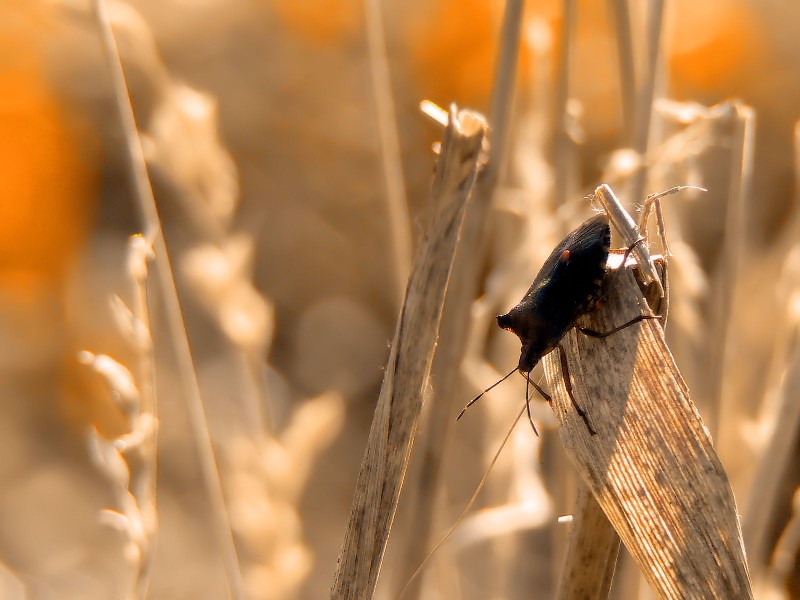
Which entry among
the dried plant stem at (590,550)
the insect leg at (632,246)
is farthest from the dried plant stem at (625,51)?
the dried plant stem at (590,550)

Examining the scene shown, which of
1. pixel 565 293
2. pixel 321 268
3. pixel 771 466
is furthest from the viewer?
pixel 321 268

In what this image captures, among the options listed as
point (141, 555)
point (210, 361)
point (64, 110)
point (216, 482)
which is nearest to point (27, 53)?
point (64, 110)

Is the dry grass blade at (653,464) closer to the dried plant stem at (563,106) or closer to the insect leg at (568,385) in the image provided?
the insect leg at (568,385)

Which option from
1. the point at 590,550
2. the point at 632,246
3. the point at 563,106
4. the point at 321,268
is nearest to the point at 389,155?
the point at 563,106

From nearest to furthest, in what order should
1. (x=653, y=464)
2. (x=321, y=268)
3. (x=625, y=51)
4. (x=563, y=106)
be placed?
(x=653, y=464), (x=625, y=51), (x=563, y=106), (x=321, y=268)

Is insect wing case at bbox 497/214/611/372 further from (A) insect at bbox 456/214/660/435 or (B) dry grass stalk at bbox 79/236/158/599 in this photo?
(B) dry grass stalk at bbox 79/236/158/599

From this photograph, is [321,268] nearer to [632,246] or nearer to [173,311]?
[173,311]

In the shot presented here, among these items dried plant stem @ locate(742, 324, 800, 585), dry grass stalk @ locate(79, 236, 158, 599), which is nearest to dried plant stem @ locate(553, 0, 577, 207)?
dried plant stem @ locate(742, 324, 800, 585)

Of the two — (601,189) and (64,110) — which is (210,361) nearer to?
(64,110)

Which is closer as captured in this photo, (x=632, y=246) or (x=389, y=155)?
(x=632, y=246)
